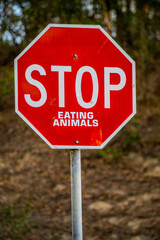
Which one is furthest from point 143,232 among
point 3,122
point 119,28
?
point 3,122

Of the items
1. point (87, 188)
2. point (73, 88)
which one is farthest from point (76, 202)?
point (87, 188)

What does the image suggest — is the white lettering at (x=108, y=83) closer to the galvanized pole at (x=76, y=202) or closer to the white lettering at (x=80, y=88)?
the white lettering at (x=80, y=88)

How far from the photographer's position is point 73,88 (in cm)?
214

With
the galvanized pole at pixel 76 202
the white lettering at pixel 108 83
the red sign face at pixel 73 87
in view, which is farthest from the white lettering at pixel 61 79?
the galvanized pole at pixel 76 202

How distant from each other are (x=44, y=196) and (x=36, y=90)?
418 centimetres

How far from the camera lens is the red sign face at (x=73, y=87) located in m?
2.13

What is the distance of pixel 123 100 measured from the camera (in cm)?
222

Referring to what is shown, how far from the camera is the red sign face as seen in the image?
83.7 inches

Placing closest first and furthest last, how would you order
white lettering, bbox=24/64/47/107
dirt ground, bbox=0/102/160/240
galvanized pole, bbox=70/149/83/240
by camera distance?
galvanized pole, bbox=70/149/83/240 < white lettering, bbox=24/64/47/107 < dirt ground, bbox=0/102/160/240

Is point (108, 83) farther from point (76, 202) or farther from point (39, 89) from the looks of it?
point (76, 202)

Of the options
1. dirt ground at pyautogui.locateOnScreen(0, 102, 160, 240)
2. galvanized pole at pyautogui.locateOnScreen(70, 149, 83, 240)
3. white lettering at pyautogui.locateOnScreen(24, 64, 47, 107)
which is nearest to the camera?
galvanized pole at pyautogui.locateOnScreen(70, 149, 83, 240)

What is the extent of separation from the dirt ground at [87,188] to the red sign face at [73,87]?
3091mm

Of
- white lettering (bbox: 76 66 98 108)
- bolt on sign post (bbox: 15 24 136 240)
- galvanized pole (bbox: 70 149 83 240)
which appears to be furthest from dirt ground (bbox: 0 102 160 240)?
white lettering (bbox: 76 66 98 108)

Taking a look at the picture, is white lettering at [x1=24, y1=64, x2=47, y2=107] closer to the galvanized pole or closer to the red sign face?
the red sign face
